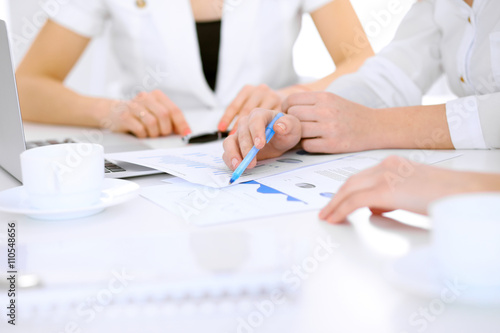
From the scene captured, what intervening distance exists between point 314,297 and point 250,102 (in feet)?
2.78

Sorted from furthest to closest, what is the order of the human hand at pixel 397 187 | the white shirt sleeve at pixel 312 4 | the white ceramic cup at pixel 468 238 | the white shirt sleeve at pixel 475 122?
the white shirt sleeve at pixel 312 4, the white shirt sleeve at pixel 475 122, the human hand at pixel 397 187, the white ceramic cup at pixel 468 238

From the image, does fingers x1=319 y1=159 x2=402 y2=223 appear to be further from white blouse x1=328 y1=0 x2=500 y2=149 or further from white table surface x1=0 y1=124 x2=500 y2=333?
white blouse x1=328 y1=0 x2=500 y2=149

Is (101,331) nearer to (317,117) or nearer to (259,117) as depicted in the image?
(259,117)

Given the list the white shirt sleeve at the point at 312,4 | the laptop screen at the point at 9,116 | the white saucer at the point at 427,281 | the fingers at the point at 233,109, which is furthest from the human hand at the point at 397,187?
the white shirt sleeve at the point at 312,4

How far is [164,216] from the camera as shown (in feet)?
2.07

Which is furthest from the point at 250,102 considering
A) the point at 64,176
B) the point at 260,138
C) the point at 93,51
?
the point at 93,51

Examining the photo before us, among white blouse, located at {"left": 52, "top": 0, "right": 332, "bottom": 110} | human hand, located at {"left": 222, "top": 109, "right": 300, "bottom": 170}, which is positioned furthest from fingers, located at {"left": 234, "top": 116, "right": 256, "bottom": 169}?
white blouse, located at {"left": 52, "top": 0, "right": 332, "bottom": 110}

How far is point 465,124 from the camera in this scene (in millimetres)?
938

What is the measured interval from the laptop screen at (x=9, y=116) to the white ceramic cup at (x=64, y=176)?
6.1 inches

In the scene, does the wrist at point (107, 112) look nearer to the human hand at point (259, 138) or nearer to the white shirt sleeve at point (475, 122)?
the human hand at point (259, 138)

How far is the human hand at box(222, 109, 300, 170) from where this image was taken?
793 millimetres

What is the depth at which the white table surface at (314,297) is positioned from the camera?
1.27 ft

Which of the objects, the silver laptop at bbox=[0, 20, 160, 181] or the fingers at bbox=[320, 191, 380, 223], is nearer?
the fingers at bbox=[320, 191, 380, 223]

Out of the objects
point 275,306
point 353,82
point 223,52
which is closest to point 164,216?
point 275,306
